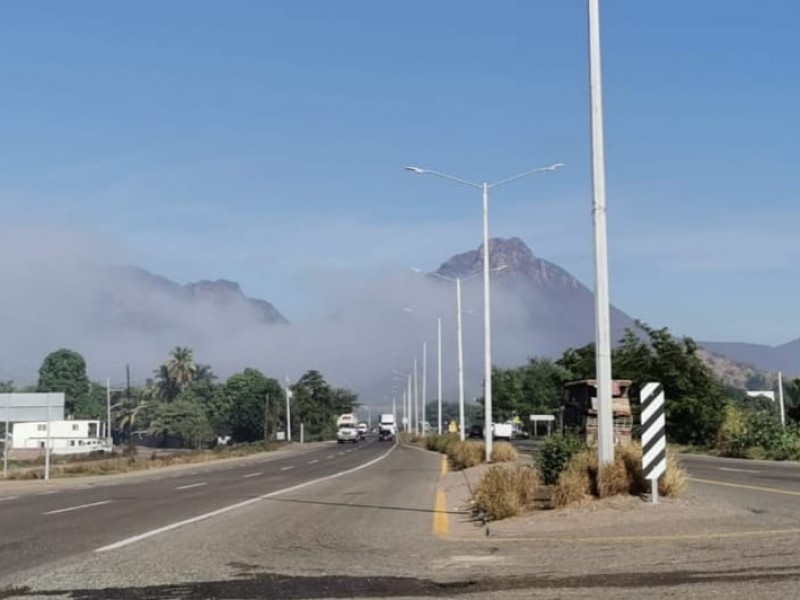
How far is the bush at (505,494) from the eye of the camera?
1611 centimetres

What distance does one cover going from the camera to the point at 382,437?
434ft

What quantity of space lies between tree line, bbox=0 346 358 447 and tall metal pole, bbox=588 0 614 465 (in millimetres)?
126193

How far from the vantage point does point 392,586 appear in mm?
10070

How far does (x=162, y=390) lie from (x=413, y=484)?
152222mm

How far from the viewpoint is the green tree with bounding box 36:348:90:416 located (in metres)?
170

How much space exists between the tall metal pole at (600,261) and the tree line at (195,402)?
126 meters

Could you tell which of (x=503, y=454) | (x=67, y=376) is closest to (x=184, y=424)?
(x=67, y=376)

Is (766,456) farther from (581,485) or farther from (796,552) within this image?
(796,552)

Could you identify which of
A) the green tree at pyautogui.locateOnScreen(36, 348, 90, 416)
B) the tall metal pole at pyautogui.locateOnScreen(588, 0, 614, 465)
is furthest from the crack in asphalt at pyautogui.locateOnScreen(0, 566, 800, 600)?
the green tree at pyautogui.locateOnScreen(36, 348, 90, 416)

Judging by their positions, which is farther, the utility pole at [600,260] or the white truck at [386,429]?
the white truck at [386,429]

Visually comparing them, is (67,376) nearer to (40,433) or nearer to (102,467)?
(40,433)

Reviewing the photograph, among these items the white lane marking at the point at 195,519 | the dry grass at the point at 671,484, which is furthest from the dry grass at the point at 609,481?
the white lane marking at the point at 195,519

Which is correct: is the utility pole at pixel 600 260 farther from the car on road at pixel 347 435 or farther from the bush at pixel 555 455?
the car on road at pixel 347 435

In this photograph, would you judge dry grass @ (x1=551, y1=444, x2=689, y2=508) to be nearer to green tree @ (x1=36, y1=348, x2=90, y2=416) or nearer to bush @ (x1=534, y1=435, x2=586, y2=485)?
bush @ (x1=534, y1=435, x2=586, y2=485)
